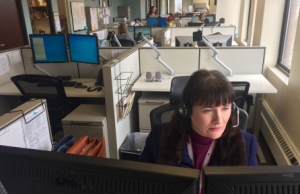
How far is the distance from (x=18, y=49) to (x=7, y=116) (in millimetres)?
2210

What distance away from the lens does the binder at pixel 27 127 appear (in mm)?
836

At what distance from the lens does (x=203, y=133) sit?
2.82 ft

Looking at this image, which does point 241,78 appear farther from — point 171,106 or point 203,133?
point 203,133

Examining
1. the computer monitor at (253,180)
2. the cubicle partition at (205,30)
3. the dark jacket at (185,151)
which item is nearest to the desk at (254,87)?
the dark jacket at (185,151)

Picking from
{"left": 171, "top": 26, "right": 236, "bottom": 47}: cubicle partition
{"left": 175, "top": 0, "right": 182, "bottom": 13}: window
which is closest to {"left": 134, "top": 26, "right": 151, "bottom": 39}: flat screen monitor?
{"left": 171, "top": 26, "right": 236, "bottom": 47}: cubicle partition

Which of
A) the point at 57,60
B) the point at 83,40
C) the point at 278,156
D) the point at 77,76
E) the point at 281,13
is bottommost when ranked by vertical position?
the point at 278,156

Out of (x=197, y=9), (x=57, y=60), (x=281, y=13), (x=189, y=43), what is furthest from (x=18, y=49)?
(x=197, y=9)

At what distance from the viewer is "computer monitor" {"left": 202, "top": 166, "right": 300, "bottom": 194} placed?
40cm

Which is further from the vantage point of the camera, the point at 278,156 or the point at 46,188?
the point at 278,156

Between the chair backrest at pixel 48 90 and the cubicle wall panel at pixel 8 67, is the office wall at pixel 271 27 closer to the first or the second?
the chair backrest at pixel 48 90

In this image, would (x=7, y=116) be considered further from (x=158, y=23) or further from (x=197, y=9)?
(x=197, y=9)

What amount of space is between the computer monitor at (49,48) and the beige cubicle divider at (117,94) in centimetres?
80

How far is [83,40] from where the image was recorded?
8.31ft

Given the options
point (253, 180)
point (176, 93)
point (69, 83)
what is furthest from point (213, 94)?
point (69, 83)
